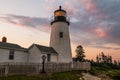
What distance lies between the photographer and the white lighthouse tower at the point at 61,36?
3084 cm

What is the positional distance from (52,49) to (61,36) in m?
3.23

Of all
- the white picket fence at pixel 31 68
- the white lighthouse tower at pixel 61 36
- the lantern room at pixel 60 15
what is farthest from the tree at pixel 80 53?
the white picket fence at pixel 31 68

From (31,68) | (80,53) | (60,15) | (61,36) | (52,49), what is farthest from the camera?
(80,53)

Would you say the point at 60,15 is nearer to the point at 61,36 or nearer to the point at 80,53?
the point at 61,36

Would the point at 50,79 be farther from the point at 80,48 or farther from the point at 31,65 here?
the point at 80,48

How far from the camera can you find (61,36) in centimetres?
3173

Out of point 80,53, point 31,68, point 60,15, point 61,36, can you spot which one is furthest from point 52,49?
point 80,53

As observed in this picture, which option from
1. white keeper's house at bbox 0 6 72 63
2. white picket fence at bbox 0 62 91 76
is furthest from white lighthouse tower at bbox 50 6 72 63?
white picket fence at bbox 0 62 91 76

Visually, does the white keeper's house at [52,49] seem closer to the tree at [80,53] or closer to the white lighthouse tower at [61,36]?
the white lighthouse tower at [61,36]

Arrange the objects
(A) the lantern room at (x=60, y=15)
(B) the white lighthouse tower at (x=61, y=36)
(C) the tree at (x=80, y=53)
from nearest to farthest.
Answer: (B) the white lighthouse tower at (x=61, y=36) < (A) the lantern room at (x=60, y=15) < (C) the tree at (x=80, y=53)

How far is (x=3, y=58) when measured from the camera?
23594 mm

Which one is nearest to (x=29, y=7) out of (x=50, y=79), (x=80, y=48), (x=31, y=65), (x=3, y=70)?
(x=31, y=65)

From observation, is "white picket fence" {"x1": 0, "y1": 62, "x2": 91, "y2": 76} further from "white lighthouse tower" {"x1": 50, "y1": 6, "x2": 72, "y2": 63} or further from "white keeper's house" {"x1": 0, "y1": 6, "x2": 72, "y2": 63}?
"white lighthouse tower" {"x1": 50, "y1": 6, "x2": 72, "y2": 63}

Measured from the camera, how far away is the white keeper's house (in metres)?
25.1
